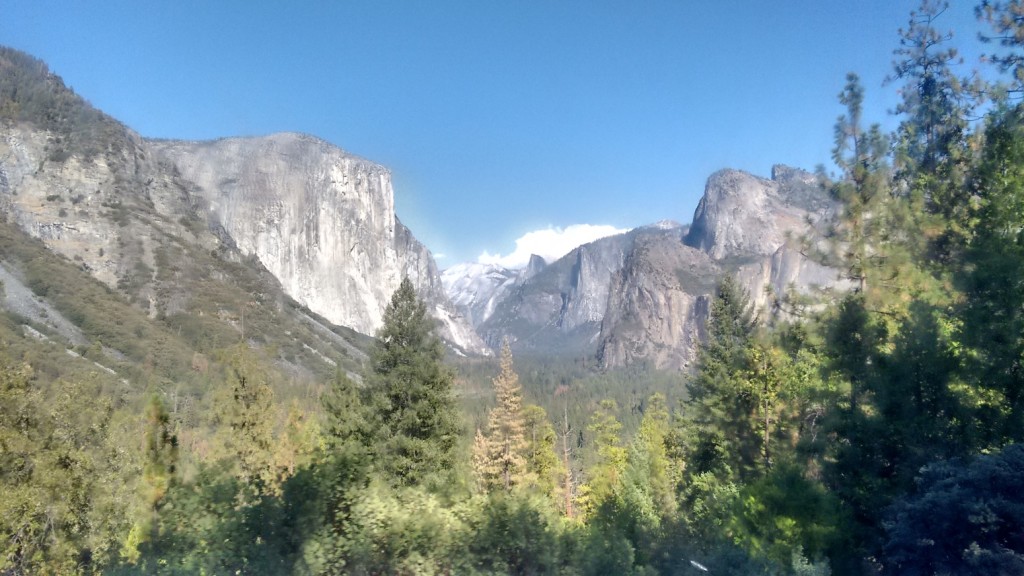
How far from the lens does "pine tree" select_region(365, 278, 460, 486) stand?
53.3 feet

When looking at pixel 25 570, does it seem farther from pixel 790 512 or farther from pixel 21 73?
pixel 21 73

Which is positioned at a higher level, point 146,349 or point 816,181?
point 816,181

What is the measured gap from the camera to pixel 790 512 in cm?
1041

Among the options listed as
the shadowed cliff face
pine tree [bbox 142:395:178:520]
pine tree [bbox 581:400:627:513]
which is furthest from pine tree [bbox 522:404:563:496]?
the shadowed cliff face

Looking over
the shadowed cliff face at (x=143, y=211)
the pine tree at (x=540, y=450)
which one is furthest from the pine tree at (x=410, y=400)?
the shadowed cliff face at (x=143, y=211)

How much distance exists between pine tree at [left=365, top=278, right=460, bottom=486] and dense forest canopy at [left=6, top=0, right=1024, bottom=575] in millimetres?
71

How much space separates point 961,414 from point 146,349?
335 feet

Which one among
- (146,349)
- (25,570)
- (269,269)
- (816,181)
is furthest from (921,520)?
(269,269)

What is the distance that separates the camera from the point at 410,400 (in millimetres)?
17234

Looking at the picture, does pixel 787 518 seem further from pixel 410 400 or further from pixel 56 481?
pixel 56 481

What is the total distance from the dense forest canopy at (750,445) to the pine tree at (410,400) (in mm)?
71

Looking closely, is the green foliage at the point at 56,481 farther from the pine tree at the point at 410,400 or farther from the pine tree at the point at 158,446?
the pine tree at the point at 410,400

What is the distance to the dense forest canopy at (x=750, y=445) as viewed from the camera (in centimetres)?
701

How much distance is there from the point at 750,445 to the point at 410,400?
10.5 m
